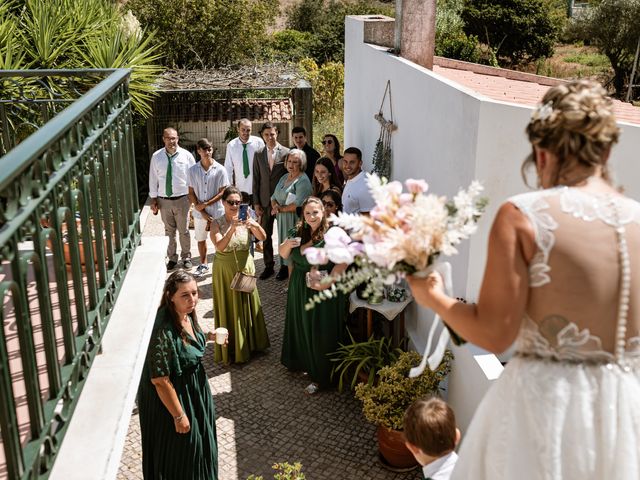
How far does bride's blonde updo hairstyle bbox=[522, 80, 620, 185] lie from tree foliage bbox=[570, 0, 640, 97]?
88.6ft

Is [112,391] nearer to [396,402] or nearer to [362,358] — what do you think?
[396,402]

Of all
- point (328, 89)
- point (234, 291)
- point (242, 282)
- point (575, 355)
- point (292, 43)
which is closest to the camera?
point (575, 355)

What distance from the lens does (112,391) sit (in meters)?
2.68

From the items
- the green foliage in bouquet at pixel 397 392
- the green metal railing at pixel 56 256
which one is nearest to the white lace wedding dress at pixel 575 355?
the green metal railing at pixel 56 256

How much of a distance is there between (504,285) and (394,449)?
3.82 metres

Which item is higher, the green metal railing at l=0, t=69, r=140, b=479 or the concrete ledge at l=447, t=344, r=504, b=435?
the green metal railing at l=0, t=69, r=140, b=479

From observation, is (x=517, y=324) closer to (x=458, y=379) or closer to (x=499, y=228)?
(x=499, y=228)

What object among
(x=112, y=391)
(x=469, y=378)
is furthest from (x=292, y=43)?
(x=112, y=391)

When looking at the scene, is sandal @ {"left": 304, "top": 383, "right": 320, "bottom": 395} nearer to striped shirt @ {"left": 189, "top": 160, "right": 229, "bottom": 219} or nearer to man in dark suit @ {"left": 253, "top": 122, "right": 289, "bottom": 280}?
man in dark suit @ {"left": 253, "top": 122, "right": 289, "bottom": 280}

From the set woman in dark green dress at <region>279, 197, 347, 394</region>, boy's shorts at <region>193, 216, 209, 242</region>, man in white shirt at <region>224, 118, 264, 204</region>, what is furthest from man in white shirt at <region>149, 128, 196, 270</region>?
woman in dark green dress at <region>279, 197, 347, 394</region>

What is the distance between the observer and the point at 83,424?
2496 mm

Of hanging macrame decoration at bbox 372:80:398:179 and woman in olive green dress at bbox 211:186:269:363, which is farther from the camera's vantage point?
hanging macrame decoration at bbox 372:80:398:179

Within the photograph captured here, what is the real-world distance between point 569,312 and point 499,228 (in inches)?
12.0

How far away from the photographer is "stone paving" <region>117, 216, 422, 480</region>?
5488 mm
